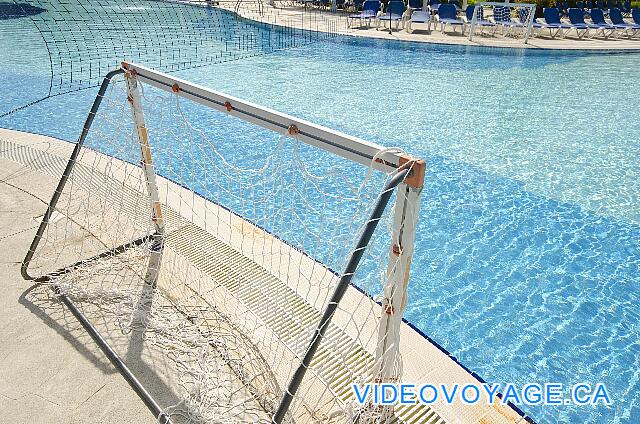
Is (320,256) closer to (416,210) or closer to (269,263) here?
(269,263)

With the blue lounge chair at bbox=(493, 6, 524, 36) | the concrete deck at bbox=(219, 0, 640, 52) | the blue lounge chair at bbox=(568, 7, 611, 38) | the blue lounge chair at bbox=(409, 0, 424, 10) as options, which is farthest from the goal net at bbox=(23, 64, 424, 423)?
the blue lounge chair at bbox=(409, 0, 424, 10)

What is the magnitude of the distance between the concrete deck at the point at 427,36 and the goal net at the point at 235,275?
13.1 metres

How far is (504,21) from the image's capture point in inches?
714

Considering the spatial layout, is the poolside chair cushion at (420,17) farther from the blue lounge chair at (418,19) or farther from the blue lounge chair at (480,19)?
the blue lounge chair at (480,19)

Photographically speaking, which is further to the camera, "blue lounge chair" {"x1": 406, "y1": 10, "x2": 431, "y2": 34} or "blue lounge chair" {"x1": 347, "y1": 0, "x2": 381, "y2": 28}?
"blue lounge chair" {"x1": 347, "y1": 0, "x2": 381, "y2": 28}

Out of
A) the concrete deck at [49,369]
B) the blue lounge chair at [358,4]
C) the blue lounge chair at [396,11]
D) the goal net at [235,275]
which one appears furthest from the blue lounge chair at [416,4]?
the concrete deck at [49,369]

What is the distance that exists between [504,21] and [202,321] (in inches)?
742

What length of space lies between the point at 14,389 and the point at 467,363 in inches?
139

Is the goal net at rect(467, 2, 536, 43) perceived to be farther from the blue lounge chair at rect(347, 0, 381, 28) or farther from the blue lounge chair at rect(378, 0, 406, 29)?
the blue lounge chair at rect(347, 0, 381, 28)

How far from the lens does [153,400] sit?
2910mm

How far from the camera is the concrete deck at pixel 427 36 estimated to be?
16.0m

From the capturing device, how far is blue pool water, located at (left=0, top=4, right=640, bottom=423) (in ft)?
13.7

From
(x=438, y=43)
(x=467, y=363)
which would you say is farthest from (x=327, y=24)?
(x=467, y=363)

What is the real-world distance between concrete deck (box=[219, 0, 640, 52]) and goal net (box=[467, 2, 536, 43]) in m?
0.43
